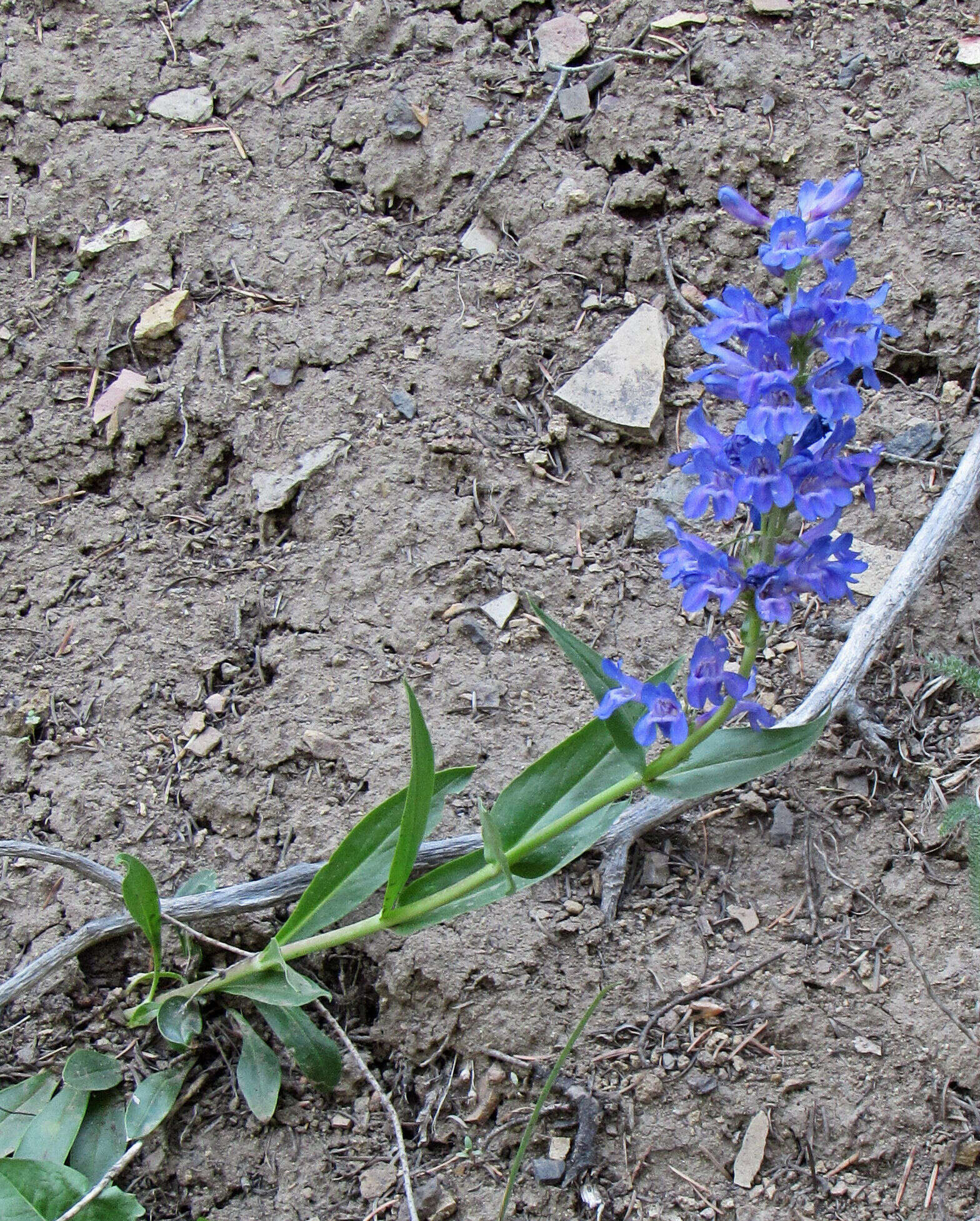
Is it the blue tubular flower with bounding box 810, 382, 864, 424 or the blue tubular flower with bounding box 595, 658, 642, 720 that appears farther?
the blue tubular flower with bounding box 595, 658, 642, 720

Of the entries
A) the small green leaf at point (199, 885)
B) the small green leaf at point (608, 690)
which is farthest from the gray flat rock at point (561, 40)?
the small green leaf at point (199, 885)

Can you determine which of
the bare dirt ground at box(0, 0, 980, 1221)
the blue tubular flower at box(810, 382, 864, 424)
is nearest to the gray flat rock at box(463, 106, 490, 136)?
the bare dirt ground at box(0, 0, 980, 1221)

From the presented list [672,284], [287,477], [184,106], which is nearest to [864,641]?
[672,284]

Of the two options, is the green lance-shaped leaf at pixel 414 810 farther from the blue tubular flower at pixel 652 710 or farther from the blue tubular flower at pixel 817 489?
the blue tubular flower at pixel 817 489

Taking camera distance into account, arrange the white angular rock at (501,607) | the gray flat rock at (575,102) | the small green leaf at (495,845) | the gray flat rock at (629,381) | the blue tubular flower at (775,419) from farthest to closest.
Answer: the gray flat rock at (575,102) → the gray flat rock at (629,381) → the white angular rock at (501,607) → the small green leaf at (495,845) → the blue tubular flower at (775,419)

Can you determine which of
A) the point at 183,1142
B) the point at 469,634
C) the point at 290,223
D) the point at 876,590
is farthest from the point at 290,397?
the point at 183,1142

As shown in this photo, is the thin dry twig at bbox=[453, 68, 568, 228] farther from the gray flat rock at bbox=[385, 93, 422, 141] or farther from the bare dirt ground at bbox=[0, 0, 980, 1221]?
the gray flat rock at bbox=[385, 93, 422, 141]
